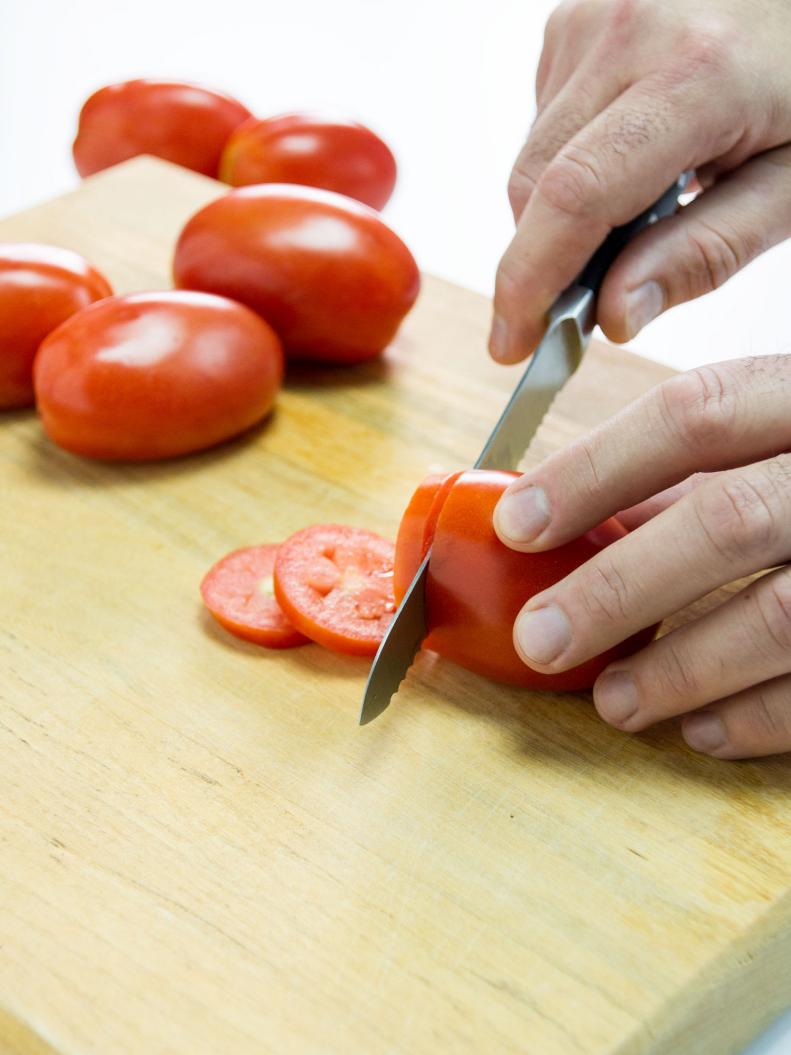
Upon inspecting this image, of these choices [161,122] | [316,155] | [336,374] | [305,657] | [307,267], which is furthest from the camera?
[161,122]

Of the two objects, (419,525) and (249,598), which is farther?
(249,598)

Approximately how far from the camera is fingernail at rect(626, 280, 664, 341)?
1500mm

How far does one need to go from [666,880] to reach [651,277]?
2.39 feet

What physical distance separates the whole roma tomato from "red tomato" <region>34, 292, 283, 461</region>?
1.40 feet

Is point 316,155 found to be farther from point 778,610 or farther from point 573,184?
point 778,610

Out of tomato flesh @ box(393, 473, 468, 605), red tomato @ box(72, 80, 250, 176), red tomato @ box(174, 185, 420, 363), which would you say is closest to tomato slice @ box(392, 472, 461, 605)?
tomato flesh @ box(393, 473, 468, 605)

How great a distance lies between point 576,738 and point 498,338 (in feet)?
1.86

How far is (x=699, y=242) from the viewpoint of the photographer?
59.1 inches

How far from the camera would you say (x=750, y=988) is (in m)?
1.09

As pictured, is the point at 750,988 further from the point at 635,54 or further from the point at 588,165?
the point at 635,54

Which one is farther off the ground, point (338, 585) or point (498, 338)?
point (498, 338)

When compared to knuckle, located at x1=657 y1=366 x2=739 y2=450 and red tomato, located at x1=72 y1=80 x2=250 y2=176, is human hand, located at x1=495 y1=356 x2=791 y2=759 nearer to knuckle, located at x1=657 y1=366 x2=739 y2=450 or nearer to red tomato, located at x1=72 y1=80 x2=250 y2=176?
knuckle, located at x1=657 y1=366 x2=739 y2=450

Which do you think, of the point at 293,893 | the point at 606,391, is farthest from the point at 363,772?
the point at 606,391

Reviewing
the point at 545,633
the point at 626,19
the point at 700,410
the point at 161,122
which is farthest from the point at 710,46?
the point at 161,122
